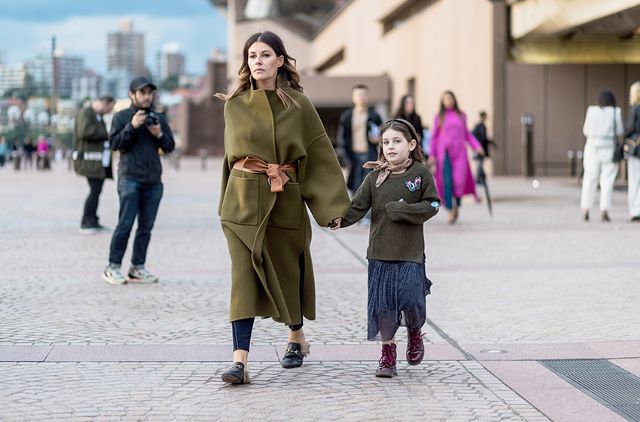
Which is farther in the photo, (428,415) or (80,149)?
(80,149)

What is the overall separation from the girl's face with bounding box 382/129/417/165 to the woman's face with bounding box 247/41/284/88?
0.68 m

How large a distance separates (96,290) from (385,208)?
4.09 metres

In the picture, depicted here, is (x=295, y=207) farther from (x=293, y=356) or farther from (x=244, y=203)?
(x=293, y=356)

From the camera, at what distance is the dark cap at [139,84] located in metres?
9.55

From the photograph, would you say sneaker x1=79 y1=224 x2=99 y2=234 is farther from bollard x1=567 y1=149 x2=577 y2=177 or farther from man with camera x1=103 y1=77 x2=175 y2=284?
bollard x1=567 y1=149 x2=577 y2=177

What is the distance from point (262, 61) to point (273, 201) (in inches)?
28.2

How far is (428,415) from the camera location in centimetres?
524

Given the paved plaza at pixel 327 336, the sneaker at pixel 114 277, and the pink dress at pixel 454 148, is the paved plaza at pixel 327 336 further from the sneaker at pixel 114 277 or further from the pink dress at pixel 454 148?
the pink dress at pixel 454 148

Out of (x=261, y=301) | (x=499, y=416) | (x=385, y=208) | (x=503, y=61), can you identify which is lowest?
(x=499, y=416)

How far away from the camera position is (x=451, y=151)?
15.6 meters

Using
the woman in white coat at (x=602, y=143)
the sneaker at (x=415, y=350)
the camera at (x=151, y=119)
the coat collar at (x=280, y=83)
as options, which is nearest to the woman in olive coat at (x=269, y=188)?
the coat collar at (x=280, y=83)

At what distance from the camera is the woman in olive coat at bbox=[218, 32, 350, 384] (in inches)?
236

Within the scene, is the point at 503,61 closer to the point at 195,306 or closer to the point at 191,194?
the point at 191,194

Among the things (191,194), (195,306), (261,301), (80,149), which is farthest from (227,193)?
(191,194)
